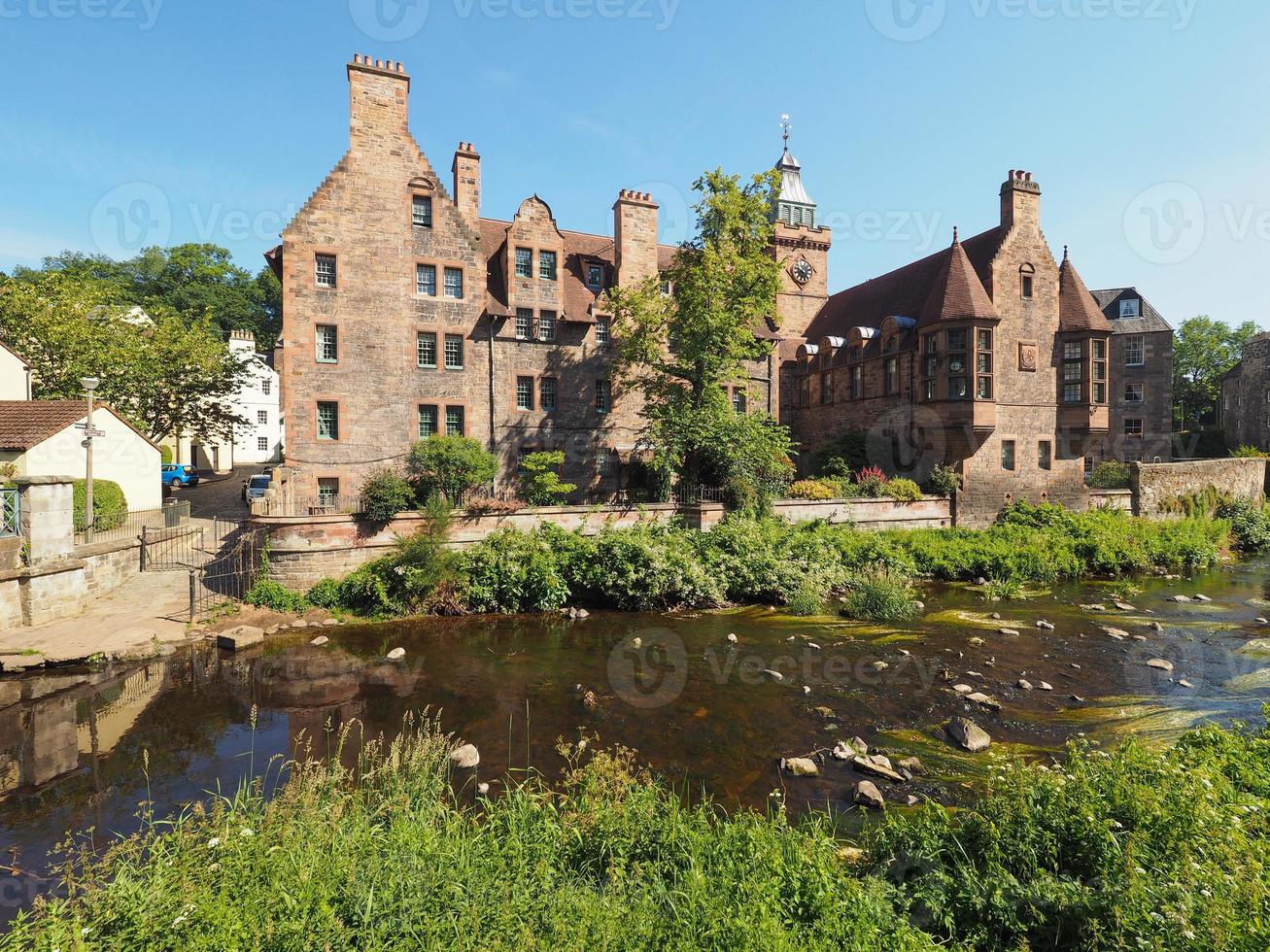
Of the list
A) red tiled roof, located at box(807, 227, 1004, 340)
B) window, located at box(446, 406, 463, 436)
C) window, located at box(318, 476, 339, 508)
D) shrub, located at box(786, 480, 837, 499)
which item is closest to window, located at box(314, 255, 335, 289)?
window, located at box(446, 406, 463, 436)

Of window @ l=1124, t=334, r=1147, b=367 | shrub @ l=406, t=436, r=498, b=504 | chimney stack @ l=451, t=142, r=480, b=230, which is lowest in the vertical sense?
shrub @ l=406, t=436, r=498, b=504

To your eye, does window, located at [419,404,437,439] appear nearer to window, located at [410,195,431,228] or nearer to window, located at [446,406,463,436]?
window, located at [446,406,463,436]

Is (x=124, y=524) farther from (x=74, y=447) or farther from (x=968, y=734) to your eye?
(x=968, y=734)

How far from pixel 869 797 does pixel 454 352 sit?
2272 centimetres

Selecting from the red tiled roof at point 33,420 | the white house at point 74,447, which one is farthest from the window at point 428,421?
the red tiled roof at point 33,420

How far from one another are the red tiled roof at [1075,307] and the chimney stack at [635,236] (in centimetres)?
2132

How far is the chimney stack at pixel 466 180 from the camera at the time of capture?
86.3ft

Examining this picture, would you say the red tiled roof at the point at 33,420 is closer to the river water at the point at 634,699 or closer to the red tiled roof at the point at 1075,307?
Answer: the river water at the point at 634,699

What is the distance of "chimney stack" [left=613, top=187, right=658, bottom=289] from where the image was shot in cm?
2847

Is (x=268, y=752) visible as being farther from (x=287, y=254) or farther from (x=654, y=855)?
(x=287, y=254)

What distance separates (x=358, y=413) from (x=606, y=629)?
46.1 feet

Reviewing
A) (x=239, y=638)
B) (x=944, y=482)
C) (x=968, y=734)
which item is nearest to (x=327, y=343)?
(x=239, y=638)

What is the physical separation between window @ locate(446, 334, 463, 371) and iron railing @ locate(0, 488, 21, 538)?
555 inches

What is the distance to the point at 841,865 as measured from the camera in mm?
6238
